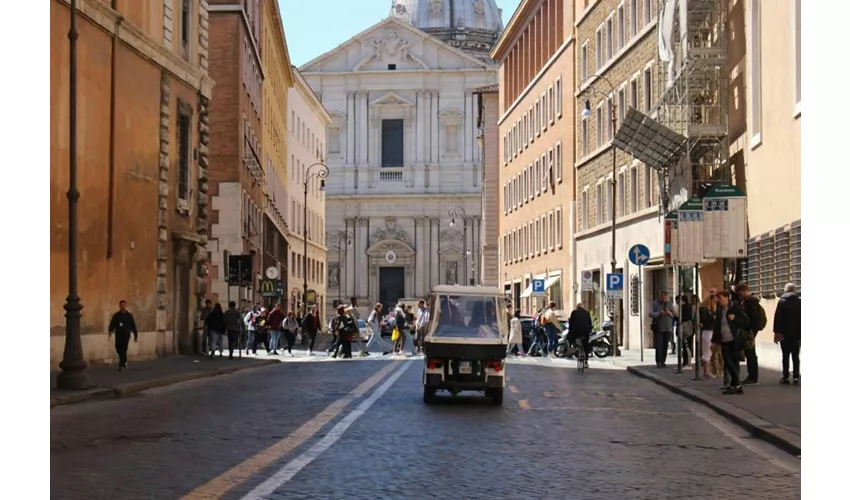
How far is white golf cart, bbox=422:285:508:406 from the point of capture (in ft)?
73.0

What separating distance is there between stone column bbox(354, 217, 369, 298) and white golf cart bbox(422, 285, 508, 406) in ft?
325

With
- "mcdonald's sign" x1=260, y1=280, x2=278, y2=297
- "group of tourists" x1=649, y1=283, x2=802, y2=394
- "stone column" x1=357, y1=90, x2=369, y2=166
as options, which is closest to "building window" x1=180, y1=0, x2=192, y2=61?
"mcdonald's sign" x1=260, y1=280, x2=278, y2=297

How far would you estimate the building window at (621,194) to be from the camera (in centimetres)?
5250

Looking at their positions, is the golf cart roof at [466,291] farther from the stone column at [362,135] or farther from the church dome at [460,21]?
the church dome at [460,21]

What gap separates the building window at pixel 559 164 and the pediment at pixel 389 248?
56.8 meters

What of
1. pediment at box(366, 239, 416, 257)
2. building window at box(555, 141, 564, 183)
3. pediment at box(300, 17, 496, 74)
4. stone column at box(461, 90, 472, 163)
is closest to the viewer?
building window at box(555, 141, 564, 183)

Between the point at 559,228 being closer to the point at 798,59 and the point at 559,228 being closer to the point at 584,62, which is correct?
the point at 584,62

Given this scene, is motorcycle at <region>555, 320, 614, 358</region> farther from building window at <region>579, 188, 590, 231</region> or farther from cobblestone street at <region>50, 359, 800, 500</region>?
cobblestone street at <region>50, 359, 800, 500</region>

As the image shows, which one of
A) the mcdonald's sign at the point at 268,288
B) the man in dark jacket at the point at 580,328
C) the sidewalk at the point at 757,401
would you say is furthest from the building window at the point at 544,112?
the sidewalk at the point at 757,401

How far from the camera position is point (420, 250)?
124 metres

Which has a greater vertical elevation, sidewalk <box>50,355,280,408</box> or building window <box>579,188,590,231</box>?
building window <box>579,188,590,231</box>

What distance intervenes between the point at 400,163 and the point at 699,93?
3326 inches

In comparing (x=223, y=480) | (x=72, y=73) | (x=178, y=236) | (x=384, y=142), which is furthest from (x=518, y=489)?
(x=384, y=142)

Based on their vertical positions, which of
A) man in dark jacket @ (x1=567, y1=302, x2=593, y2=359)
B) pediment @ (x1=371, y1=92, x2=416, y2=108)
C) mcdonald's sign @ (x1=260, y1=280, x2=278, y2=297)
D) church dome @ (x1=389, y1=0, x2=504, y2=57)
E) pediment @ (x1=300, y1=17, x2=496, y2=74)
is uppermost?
church dome @ (x1=389, y1=0, x2=504, y2=57)
